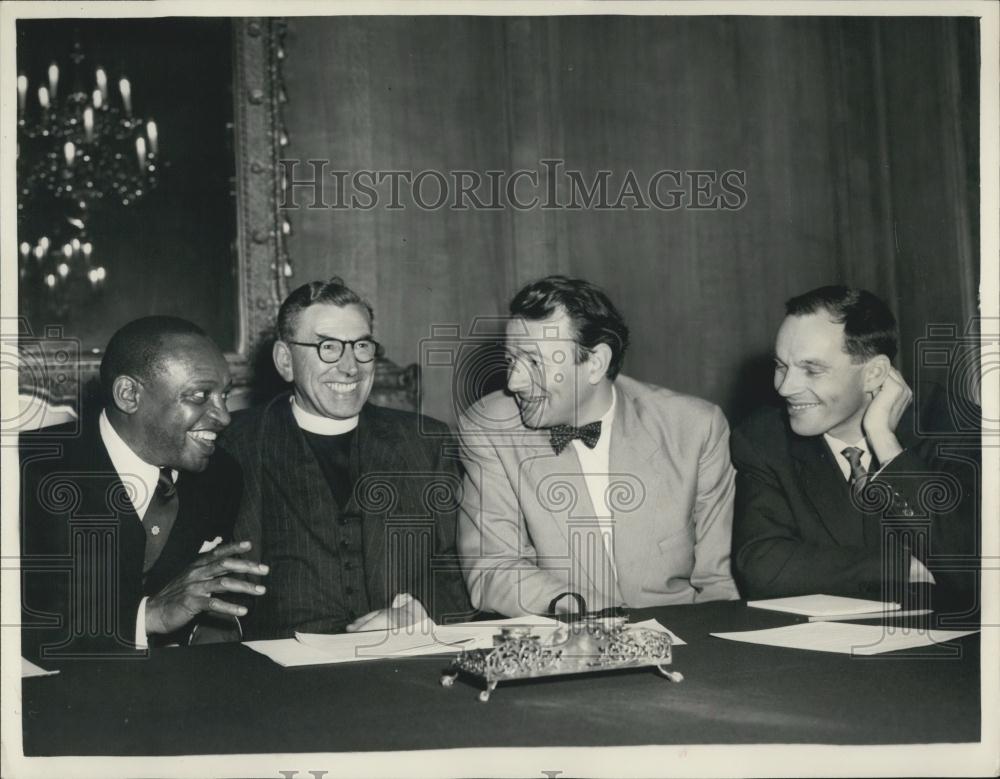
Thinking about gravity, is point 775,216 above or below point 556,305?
above

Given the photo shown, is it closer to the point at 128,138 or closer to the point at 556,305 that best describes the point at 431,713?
the point at 556,305

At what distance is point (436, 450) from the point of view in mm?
3840

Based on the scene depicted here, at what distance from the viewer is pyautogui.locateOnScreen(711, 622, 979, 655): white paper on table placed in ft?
8.23

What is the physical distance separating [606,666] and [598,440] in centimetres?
154

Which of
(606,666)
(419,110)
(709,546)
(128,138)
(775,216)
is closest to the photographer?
(606,666)

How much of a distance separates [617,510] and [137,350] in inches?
64.3

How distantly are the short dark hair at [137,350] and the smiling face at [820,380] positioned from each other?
1.98 m

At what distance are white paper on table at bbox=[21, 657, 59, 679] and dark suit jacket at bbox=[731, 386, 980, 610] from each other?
2.08m

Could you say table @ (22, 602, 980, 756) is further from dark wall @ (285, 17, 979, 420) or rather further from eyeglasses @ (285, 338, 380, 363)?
dark wall @ (285, 17, 979, 420)

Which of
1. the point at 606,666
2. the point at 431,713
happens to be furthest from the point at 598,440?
the point at 431,713

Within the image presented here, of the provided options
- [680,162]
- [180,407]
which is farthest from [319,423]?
[680,162]

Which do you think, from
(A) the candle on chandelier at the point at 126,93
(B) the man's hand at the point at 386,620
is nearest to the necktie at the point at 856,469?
(B) the man's hand at the point at 386,620

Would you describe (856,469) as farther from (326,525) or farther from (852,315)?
(326,525)

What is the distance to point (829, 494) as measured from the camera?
3645 millimetres
